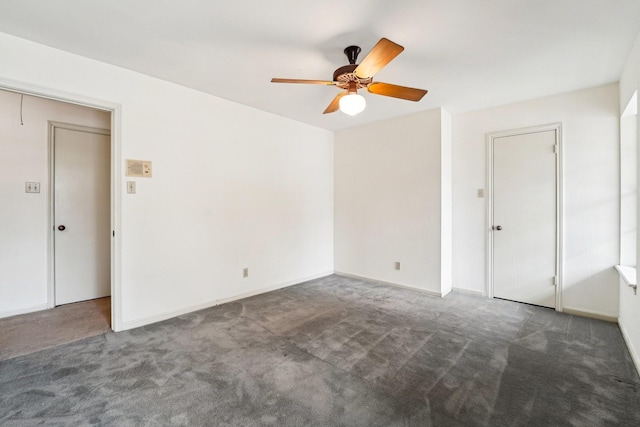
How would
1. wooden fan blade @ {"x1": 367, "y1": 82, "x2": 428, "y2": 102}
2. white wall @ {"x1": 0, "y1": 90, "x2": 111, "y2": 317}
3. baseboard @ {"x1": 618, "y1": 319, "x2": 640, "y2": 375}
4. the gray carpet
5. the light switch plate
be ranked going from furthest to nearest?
1. white wall @ {"x1": 0, "y1": 90, "x2": 111, "y2": 317}
2. the light switch plate
3. wooden fan blade @ {"x1": 367, "y1": 82, "x2": 428, "y2": 102}
4. baseboard @ {"x1": 618, "y1": 319, "x2": 640, "y2": 375}
5. the gray carpet

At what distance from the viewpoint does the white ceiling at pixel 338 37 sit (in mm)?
1851

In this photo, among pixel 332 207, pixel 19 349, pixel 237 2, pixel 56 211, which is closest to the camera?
pixel 237 2

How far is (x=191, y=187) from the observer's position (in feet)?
10.6

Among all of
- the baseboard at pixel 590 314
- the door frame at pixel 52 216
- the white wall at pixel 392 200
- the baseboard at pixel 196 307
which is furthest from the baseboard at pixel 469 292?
the door frame at pixel 52 216

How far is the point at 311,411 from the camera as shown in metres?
1.69

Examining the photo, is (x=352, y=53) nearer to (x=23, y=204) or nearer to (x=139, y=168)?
(x=139, y=168)

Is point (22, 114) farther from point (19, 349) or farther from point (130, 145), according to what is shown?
point (19, 349)

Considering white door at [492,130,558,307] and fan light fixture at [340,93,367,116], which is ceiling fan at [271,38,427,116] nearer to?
fan light fixture at [340,93,367,116]

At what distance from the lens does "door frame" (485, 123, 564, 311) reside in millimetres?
3215

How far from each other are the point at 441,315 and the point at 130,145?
3656mm

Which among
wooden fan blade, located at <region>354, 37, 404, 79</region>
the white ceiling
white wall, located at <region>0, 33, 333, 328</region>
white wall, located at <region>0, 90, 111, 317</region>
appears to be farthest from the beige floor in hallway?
wooden fan blade, located at <region>354, 37, 404, 79</region>

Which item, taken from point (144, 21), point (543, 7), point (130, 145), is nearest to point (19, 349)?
point (130, 145)

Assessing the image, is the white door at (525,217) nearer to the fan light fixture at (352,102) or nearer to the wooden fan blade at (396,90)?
the wooden fan blade at (396,90)

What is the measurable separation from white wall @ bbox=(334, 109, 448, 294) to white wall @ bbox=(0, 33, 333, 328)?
69 cm
